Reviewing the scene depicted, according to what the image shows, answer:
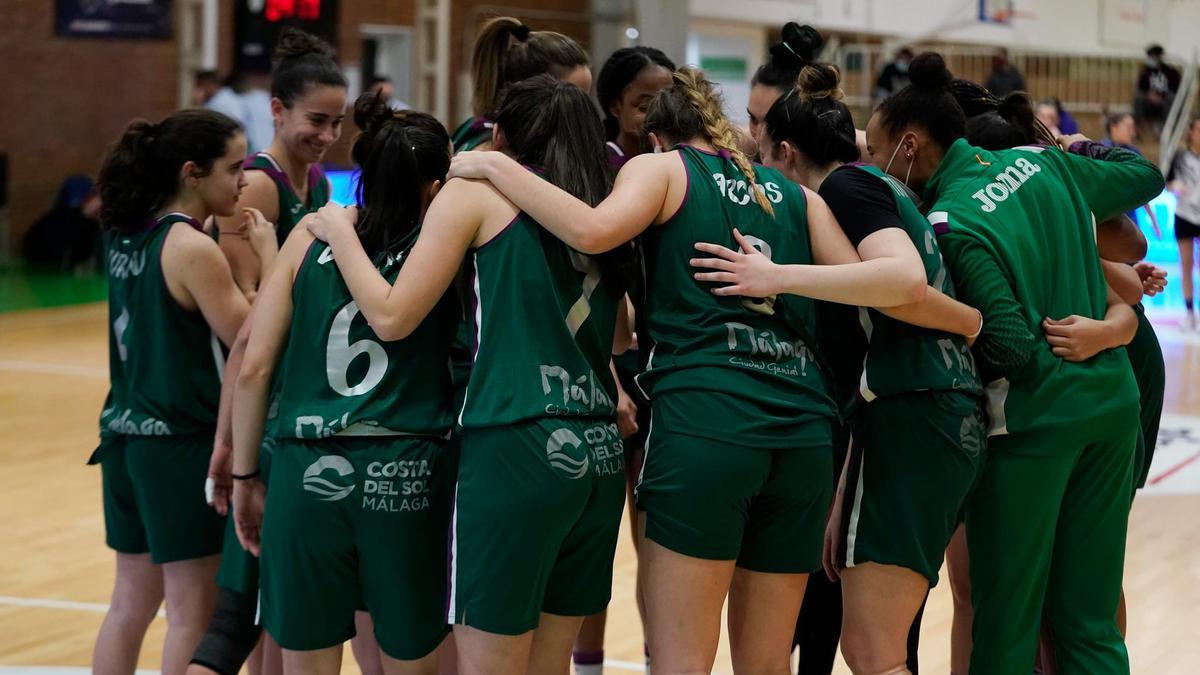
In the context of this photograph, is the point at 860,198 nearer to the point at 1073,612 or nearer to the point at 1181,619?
the point at 1073,612

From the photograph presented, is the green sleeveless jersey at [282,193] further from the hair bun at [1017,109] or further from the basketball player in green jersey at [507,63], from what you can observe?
the hair bun at [1017,109]

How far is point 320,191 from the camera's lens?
12.5 feet

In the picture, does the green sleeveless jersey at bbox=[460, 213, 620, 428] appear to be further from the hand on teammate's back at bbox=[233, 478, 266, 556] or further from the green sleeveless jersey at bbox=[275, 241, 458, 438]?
the hand on teammate's back at bbox=[233, 478, 266, 556]

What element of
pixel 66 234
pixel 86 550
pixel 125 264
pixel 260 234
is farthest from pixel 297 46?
pixel 66 234

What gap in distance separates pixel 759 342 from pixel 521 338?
1.45 ft

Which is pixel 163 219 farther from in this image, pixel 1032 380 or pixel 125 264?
pixel 1032 380

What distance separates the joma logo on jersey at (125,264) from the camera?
3207 mm

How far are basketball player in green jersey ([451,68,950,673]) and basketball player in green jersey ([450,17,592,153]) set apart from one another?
0.73 m

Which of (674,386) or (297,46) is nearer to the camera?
(674,386)

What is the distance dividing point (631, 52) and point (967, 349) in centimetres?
123

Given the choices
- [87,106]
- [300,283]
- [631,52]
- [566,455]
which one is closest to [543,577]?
[566,455]

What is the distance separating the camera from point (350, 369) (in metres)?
2.65

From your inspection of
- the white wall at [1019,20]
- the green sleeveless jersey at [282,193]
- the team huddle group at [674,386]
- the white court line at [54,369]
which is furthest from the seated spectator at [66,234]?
the team huddle group at [674,386]

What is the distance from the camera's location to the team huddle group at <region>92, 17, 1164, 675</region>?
2.56 metres
